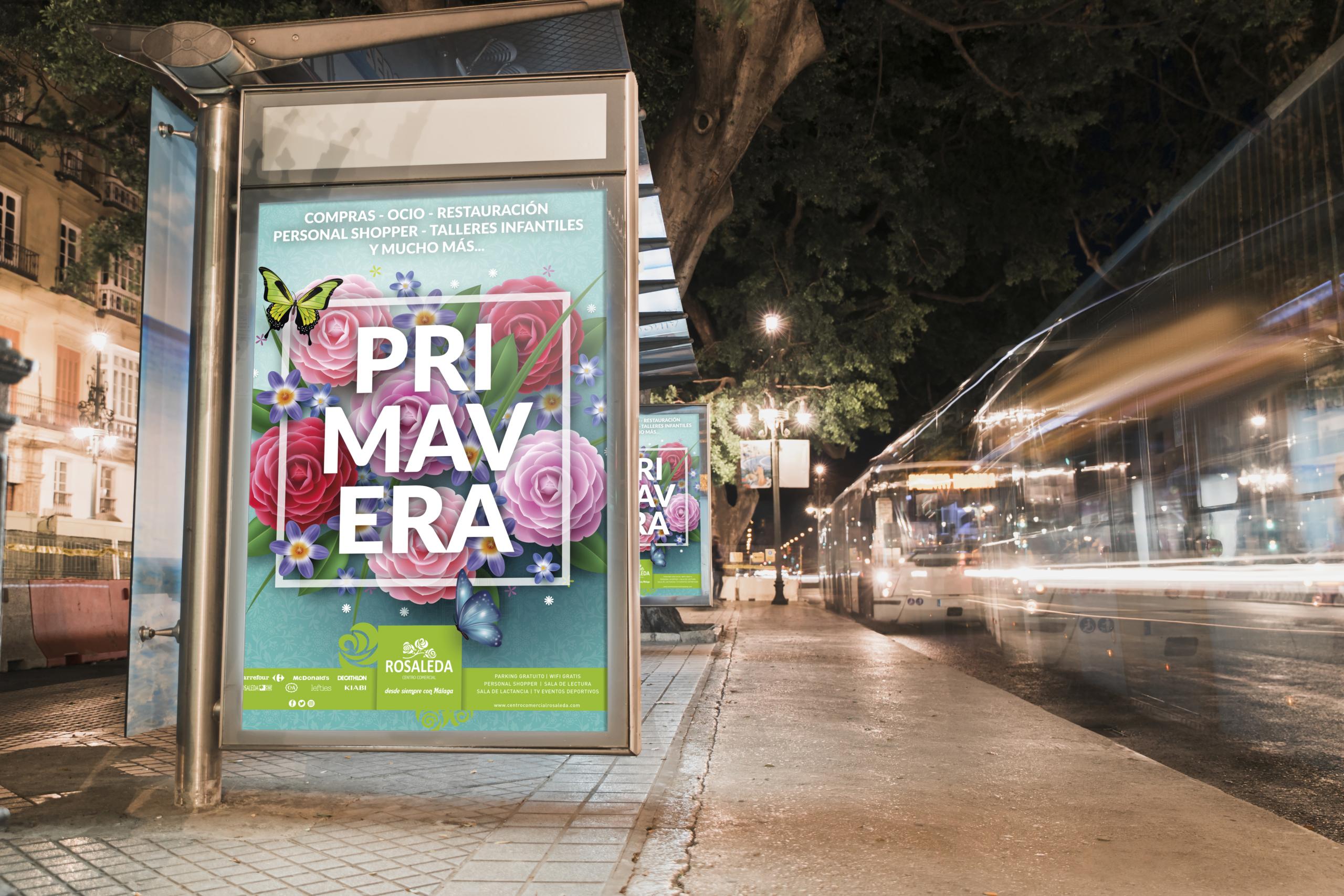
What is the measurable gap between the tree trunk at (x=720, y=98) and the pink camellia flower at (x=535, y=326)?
209 inches

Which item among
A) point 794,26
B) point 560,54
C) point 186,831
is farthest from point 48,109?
point 186,831

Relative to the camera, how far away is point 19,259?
30.8 m

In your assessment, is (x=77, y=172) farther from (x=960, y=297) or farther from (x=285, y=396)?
(x=285, y=396)

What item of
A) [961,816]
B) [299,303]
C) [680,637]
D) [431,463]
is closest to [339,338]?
[299,303]

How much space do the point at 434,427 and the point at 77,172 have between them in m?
33.9

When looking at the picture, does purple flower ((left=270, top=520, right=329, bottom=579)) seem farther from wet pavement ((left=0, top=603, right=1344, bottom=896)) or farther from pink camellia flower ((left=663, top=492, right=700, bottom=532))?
pink camellia flower ((left=663, top=492, right=700, bottom=532))

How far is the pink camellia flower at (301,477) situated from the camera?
5305mm

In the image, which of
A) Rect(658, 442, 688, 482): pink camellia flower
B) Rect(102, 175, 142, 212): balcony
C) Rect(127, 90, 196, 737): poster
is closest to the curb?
Rect(658, 442, 688, 482): pink camellia flower

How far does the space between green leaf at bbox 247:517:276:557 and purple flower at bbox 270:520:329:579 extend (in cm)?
3

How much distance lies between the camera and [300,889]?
393 centimetres

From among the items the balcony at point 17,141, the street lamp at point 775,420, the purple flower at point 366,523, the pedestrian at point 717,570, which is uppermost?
the balcony at point 17,141

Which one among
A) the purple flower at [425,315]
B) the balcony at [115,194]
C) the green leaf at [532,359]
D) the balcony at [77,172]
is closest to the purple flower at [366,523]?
the green leaf at [532,359]

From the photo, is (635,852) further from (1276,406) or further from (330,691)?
(1276,406)

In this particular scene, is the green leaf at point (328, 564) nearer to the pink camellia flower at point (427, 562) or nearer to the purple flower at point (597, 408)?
the pink camellia flower at point (427, 562)
